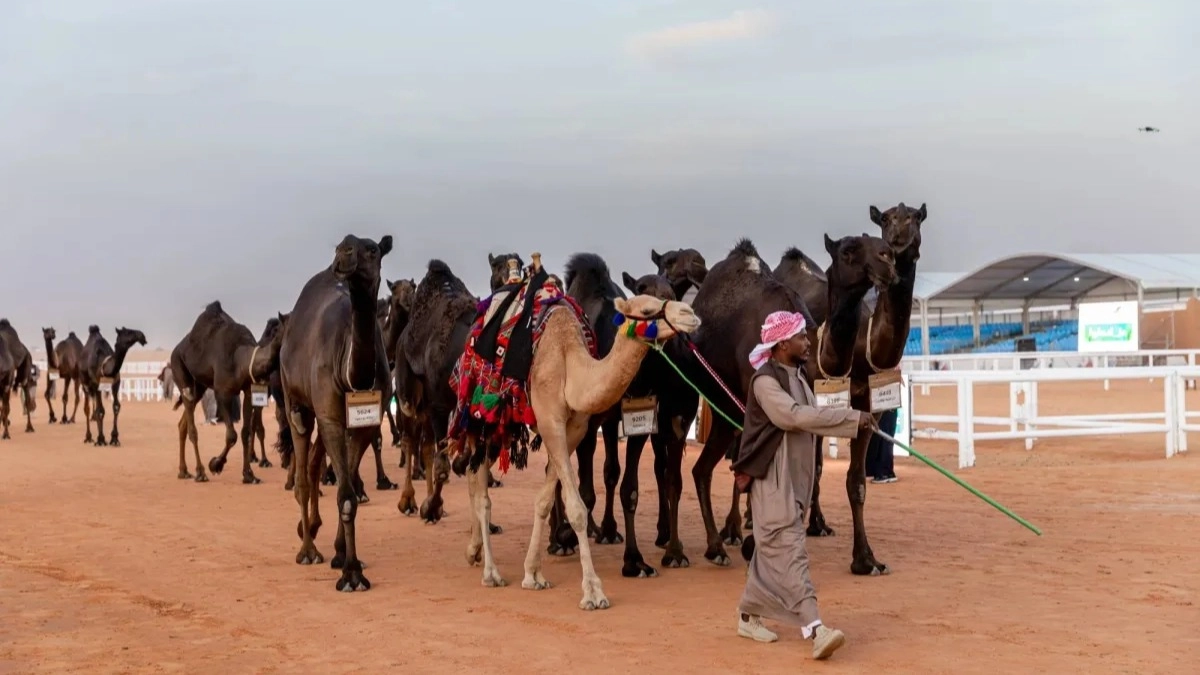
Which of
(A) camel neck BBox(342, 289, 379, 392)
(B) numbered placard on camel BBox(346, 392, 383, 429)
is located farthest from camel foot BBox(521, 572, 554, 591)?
(A) camel neck BBox(342, 289, 379, 392)

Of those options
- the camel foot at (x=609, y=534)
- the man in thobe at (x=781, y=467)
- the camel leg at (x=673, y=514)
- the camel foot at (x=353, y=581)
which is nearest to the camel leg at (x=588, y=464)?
the camel foot at (x=609, y=534)

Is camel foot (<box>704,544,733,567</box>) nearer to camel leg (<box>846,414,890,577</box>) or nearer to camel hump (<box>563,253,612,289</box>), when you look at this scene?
camel leg (<box>846,414,890,577</box>)

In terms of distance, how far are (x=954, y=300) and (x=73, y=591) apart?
47.0 metres

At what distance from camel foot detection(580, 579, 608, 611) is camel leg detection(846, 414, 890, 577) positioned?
2269mm

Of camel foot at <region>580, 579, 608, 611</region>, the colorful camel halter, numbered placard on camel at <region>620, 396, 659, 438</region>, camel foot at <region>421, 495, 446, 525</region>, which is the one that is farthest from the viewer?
camel foot at <region>421, 495, 446, 525</region>

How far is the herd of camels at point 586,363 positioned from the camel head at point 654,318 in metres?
0.01

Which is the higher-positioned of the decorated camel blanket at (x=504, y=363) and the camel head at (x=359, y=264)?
the camel head at (x=359, y=264)

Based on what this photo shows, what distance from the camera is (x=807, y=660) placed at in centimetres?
739

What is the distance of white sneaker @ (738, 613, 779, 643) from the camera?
786 centimetres

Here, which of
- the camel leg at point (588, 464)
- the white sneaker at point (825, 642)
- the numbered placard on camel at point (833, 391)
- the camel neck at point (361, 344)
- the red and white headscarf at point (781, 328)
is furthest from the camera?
the camel leg at point (588, 464)

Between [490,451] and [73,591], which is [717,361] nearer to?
[490,451]

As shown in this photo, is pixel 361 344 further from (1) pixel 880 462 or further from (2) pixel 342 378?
(1) pixel 880 462

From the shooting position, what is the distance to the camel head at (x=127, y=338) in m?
25.8

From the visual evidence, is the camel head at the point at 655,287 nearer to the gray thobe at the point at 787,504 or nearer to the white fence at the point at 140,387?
the gray thobe at the point at 787,504
